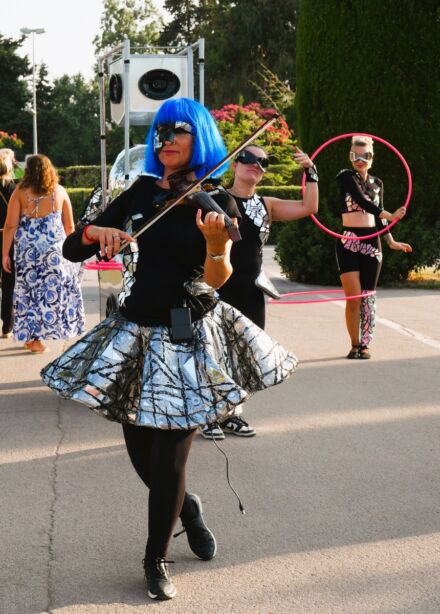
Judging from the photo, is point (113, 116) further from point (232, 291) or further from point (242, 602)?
point (242, 602)

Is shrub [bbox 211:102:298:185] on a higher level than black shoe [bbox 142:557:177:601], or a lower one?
higher

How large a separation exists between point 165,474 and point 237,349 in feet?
1.95

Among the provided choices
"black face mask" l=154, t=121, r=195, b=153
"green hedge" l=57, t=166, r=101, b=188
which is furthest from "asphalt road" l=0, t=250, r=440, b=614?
"green hedge" l=57, t=166, r=101, b=188

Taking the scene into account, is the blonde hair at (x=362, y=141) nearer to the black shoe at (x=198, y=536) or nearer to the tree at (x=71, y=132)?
the black shoe at (x=198, y=536)

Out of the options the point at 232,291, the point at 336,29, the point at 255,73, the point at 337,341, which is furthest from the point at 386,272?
the point at 255,73

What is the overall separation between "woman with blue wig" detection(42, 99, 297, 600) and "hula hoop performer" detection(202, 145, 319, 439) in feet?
7.90

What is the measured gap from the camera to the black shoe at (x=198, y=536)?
4012 mm

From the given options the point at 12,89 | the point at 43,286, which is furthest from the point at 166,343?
the point at 12,89

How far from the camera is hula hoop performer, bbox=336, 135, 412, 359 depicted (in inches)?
352

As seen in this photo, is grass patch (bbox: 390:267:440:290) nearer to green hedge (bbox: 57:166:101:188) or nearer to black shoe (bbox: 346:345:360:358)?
black shoe (bbox: 346:345:360:358)

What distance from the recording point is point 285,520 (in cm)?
459

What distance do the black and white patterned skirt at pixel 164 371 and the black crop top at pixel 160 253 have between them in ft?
0.24

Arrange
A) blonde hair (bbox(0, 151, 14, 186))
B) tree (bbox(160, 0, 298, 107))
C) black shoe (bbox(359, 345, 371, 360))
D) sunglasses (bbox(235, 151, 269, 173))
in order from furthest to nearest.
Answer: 1. tree (bbox(160, 0, 298, 107))
2. blonde hair (bbox(0, 151, 14, 186))
3. black shoe (bbox(359, 345, 371, 360))
4. sunglasses (bbox(235, 151, 269, 173))

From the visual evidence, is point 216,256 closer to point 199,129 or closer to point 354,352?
point 199,129
